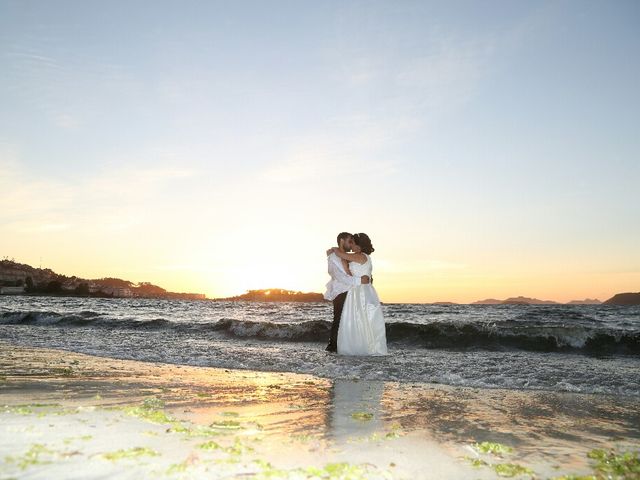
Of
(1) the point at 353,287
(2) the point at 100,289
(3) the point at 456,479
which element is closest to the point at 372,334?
(1) the point at 353,287

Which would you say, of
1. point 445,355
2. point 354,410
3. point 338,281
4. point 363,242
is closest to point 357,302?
point 338,281

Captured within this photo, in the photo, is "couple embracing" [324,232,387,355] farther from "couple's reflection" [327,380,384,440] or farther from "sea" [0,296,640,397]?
"couple's reflection" [327,380,384,440]

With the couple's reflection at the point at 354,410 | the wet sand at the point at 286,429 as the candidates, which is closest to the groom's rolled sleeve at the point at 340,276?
the couple's reflection at the point at 354,410

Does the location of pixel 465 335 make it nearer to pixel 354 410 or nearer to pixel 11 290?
pixel 354 410

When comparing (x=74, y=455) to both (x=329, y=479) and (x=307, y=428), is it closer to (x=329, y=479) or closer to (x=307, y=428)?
(x=329, y=479)

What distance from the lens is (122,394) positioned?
5.04 metres

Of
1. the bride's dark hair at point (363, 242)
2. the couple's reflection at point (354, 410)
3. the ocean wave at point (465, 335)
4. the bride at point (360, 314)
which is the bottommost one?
the ocean wave at point (465, 335)

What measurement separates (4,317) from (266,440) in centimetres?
2793

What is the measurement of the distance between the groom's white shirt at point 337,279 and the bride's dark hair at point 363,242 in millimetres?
599

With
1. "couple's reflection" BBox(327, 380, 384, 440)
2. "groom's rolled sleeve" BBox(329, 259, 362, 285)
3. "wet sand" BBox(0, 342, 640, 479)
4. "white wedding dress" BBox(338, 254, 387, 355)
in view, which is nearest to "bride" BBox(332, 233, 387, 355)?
"white wedding dress" BBox(338, 254, 387, 355)

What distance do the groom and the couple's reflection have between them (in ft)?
12.6

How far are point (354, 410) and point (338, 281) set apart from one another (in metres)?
6.30

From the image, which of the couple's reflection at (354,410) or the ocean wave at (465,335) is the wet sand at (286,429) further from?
the ocean wave at (465,335)

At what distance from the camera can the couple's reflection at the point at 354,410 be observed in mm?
3676
